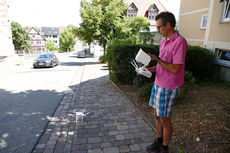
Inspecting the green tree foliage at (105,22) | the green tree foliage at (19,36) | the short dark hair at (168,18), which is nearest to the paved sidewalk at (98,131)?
the short dark hair at (168,18)

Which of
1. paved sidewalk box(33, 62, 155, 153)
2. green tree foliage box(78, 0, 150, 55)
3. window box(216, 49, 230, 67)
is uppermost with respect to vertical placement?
green tree foliage box(78, 0, 150, 55)

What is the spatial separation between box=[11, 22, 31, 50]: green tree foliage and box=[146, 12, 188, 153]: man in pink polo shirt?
2518 inches

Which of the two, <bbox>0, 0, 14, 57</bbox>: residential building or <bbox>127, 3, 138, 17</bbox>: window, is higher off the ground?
<bbox>127, 3, 138, 17</bbox>: window

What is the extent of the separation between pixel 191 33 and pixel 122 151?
1262cm

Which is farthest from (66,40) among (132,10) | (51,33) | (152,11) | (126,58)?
(126,58)

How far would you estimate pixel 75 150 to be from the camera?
2840 mm

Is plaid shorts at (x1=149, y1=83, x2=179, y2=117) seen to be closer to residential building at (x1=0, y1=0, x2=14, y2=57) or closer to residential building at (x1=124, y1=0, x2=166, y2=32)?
residential building at (x1=124, y1=0, x2=166, y2=32)

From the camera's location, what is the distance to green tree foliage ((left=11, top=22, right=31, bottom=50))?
53562 mm

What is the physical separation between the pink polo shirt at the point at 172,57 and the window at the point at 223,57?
5813 mm

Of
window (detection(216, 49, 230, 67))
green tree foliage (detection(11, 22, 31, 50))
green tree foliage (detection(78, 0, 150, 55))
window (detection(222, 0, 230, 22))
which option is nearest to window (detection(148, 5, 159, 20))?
green tree foliage (detection(78, 0, 150, 55))

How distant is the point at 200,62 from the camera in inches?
264

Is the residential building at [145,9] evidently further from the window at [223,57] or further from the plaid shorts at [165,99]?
the plaid shorts at [165,99]

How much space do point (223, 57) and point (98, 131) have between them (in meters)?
6.58

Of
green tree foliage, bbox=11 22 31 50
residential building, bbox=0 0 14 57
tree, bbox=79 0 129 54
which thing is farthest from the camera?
green tree foliage, bbox=11 22 31 50
